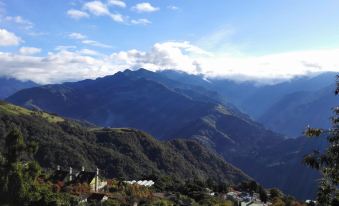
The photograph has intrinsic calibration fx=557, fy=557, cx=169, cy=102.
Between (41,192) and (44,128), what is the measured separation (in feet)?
448

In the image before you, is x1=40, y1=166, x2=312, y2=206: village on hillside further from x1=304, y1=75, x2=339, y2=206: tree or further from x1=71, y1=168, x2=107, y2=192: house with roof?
x1=304, y1=75, x2=339, y2=206: tree

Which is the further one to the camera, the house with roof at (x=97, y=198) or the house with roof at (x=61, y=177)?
the house with roof at (x=61, y=177)

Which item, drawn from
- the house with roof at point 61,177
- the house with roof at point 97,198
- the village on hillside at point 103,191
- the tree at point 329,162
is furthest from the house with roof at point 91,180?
the tree at point 329,162

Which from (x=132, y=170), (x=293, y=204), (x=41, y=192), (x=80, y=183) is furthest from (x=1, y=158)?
(x=132, y=170)

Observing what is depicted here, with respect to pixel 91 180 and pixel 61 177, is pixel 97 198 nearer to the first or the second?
pixel 91 180

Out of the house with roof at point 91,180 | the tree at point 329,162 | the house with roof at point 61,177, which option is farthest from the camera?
the house with roof at point 91,180

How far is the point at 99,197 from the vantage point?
2776 inches

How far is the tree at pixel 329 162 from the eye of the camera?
14.3 m

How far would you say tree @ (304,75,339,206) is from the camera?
14.3m

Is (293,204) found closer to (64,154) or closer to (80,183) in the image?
(80,183)

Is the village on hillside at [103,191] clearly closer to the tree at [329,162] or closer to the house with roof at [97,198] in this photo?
the house with roof at [97,198]

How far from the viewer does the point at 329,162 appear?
47.3 feet

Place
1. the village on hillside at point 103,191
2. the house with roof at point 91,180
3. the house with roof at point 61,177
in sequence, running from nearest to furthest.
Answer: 1. the village on hillside at point 103,191
2. the house with roof at point 61,177
3. the house with roof at point 91,180

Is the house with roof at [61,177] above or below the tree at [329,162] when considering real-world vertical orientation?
below
